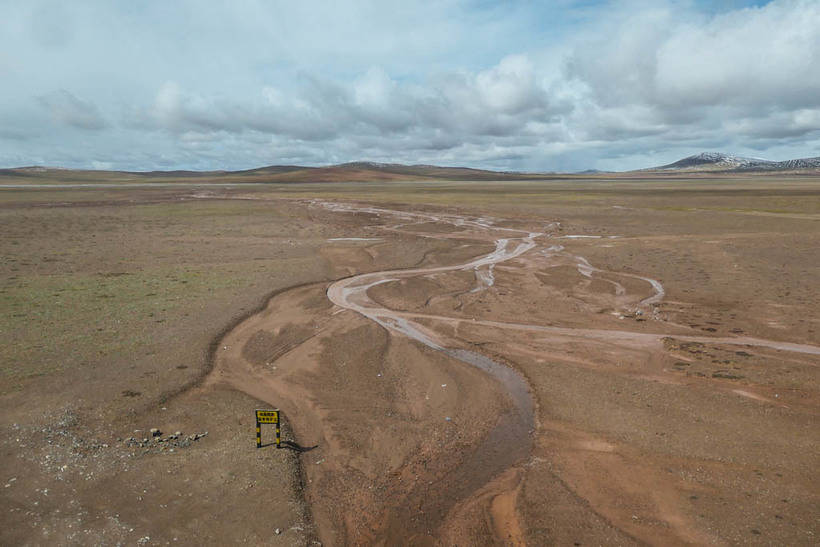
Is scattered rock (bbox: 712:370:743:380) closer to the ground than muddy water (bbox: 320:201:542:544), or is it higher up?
higher up

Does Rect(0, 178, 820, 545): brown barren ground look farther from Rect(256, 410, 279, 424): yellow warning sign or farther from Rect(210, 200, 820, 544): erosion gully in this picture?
Rect(256, 410, 279, 424): yellow warning sign

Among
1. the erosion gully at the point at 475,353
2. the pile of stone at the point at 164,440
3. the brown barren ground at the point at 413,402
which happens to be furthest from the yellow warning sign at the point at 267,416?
the erosion gully at the point at 475,353

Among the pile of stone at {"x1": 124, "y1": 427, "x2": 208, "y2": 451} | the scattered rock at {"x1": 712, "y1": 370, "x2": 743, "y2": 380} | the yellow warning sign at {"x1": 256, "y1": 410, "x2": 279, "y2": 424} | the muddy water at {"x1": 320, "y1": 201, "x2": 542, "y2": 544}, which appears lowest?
the muddy water at {"x1": 320, "y1": 201, "x2": 542, "y2": 544}

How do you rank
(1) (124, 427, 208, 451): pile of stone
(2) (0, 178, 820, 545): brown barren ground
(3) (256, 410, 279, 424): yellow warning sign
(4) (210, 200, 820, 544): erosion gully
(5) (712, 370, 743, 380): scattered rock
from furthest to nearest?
(5) (712, 370, 743, 380): scattered rock, (1) (124, 427, 208, 451): pile of stone, (3) (256, 410, 279, 424): yellow warning sign, (4) (210, 200, 820, 544): erosion gully, (2) (0, 178, 820, 545): brown barren ground


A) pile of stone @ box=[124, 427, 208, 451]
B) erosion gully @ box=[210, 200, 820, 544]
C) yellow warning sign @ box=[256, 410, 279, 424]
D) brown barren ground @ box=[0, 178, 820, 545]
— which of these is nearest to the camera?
brown barren ground @ box=[0, 178, 820, 545]

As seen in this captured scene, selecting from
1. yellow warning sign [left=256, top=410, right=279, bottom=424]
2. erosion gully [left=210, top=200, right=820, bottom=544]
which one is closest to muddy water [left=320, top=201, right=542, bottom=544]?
erosion gully [left=210, top=200, right=820, bottom=544]

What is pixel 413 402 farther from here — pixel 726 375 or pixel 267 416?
pixel 726 375

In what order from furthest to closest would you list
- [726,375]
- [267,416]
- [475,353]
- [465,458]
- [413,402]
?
[475,353] < [726,375] < [413,402] < [465,458] < [267,416]

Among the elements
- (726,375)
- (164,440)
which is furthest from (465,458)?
(726,375)

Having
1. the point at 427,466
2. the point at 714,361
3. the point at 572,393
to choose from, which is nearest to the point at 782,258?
the point at 714,361
